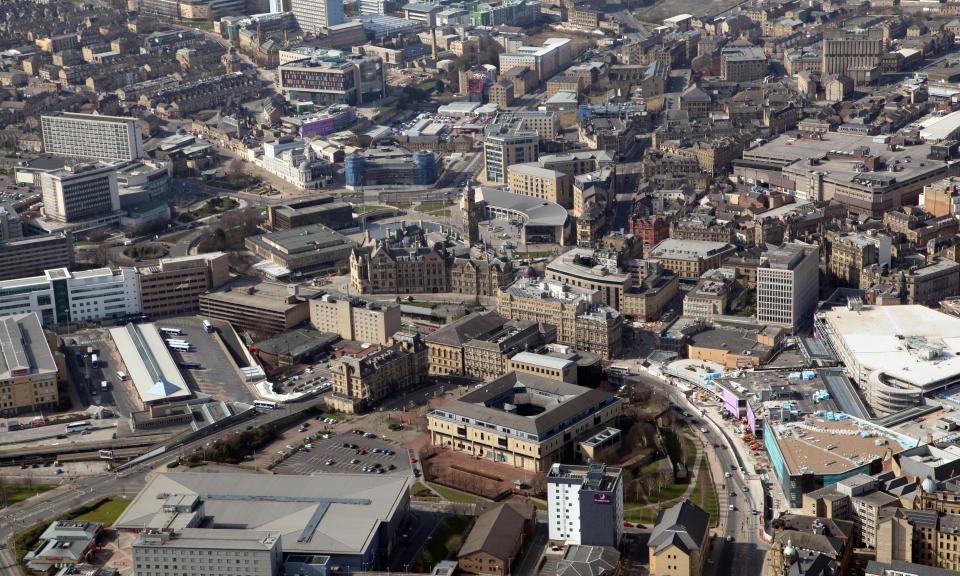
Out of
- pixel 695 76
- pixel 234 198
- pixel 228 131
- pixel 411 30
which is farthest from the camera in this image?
pixel 411 30

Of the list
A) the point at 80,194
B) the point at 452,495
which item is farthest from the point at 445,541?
the point at 80,194

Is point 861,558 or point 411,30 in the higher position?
point 411,30

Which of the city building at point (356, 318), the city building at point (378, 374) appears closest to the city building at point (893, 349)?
the city building at point (378, 374)

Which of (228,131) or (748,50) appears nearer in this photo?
(228,131)

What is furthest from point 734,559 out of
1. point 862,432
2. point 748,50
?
point 748,50

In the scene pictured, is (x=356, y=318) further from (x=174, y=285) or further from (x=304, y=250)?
(x=304, y=250)

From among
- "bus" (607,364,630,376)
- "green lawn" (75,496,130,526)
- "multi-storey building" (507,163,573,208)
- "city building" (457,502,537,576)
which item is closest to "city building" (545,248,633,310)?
"bus" (607,364,630,376)

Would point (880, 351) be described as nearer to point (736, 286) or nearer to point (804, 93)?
point (736, 286)
